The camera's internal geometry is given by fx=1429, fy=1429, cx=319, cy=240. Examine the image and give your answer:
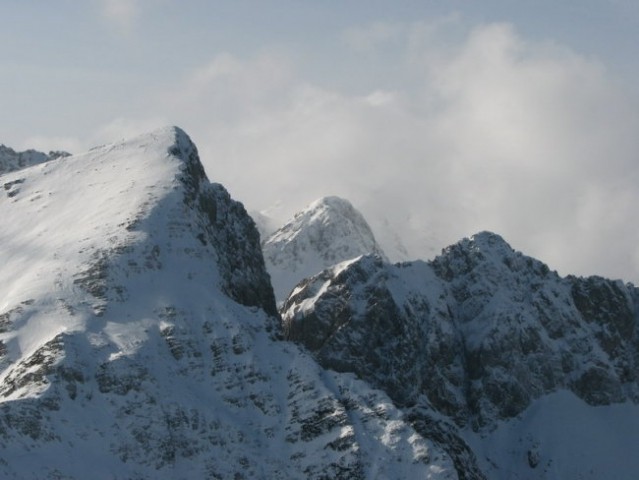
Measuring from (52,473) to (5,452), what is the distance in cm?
707

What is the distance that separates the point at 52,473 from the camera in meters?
197

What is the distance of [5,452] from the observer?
641 feet

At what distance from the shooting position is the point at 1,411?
199750 millimetres

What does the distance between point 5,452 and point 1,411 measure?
688cm

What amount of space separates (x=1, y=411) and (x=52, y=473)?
11.6 meters
